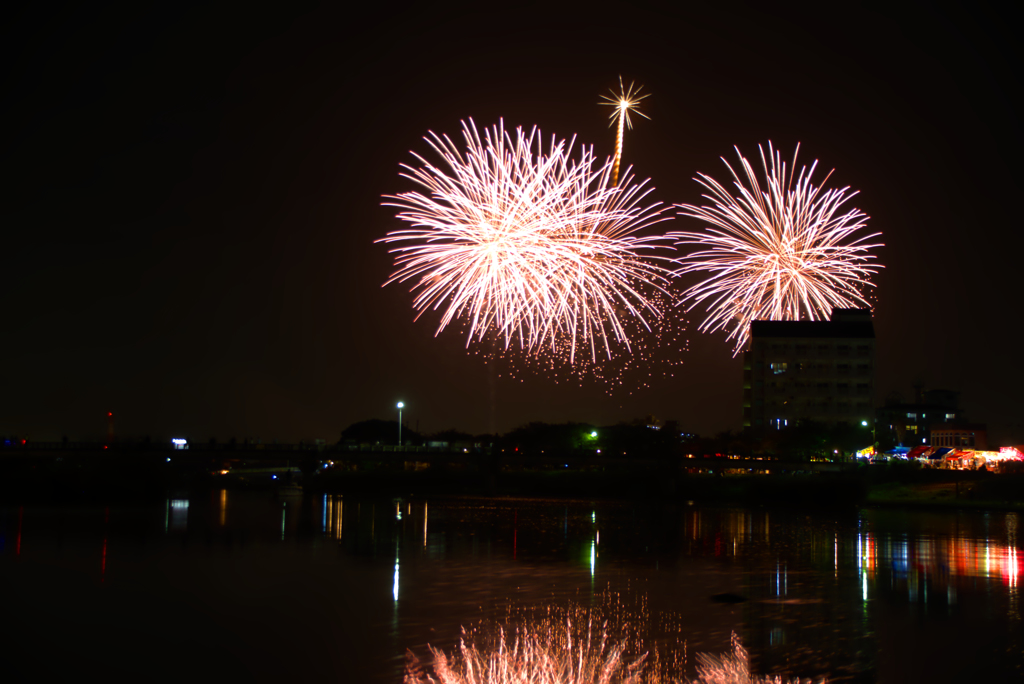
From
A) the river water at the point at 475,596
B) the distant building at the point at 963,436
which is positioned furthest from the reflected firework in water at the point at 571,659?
the distant building at the point at 963,436

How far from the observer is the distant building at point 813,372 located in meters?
122

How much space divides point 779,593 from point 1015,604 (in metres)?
6.94

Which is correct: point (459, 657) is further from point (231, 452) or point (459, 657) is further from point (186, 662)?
point (231, 452)

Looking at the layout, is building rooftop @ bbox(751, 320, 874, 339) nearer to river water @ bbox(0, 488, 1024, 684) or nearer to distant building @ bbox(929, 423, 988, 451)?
distant building @ bbox(929, 423, 988, 451)

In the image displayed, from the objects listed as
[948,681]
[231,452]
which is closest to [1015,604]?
[948,681]


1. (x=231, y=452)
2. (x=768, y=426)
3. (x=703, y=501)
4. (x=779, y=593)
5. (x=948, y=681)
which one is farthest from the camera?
(x=768, y=426)

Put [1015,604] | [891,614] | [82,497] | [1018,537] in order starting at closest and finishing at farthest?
[891,614] → [1015,604] → [1018,537] → [82,497]

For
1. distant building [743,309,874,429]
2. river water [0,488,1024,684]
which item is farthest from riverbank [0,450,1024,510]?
distant building [743,309,874,429]

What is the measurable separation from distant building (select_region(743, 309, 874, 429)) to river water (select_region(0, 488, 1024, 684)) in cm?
6855

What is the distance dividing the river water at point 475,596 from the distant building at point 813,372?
68.6 m

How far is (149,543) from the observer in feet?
143

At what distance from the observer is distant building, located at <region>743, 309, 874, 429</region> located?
401 ft

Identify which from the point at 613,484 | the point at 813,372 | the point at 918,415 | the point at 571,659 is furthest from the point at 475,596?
the point at 918,415

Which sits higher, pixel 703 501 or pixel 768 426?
pixel 768 426
